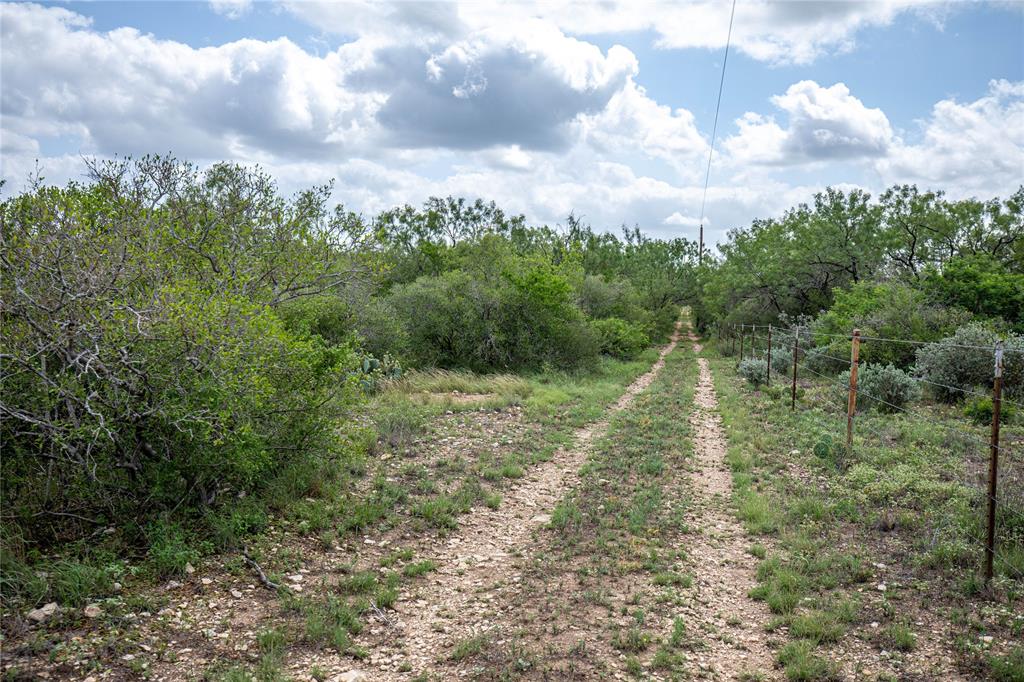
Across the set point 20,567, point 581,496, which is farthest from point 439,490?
point 20,567

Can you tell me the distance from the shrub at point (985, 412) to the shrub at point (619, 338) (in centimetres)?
1655

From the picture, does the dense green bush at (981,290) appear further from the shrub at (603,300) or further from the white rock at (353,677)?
the white rock at (353,677)

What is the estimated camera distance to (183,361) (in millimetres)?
5465

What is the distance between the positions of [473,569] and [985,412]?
10946mm

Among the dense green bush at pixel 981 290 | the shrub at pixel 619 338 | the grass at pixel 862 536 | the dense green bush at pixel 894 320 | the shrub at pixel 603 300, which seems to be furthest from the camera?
the shrub at pixel 603 300

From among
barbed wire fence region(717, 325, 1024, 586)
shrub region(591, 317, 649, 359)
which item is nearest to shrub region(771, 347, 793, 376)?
barbed wire fence region(717, 325, 1024, 586)

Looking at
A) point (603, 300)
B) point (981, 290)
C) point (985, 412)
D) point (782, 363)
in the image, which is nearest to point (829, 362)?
point (782, 363)

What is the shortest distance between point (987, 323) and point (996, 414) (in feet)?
45.3

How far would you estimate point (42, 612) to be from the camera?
4395mm

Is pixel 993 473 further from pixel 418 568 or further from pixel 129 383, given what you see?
pixel 129 383

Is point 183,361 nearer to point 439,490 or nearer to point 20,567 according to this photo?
point 20,567

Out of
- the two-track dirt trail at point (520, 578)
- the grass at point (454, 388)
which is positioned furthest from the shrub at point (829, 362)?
the two-track dirt trail at point (520, 578)

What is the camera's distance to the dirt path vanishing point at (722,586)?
4.38 metres

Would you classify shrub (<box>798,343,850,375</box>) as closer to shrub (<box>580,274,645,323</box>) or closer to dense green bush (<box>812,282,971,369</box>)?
dense green bush (<box>812,282,971,369</box>)
